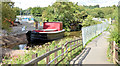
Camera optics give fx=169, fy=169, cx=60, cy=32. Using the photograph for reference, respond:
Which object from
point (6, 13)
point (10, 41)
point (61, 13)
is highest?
point (61, 13)

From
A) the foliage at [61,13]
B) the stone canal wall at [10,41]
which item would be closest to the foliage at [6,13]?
the stone canal wall at [10,41]

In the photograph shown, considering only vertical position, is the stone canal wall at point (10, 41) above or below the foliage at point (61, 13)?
below

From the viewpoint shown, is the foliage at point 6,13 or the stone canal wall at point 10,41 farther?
the stone canal wall at point 10,41

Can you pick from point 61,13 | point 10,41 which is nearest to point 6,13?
point 10,41

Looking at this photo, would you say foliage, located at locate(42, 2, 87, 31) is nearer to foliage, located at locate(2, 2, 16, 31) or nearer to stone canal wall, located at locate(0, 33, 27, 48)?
stone canal wall, located at locate(0, 33, 27, 48)

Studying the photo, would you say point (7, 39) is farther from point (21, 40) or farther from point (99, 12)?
point (99, 12)

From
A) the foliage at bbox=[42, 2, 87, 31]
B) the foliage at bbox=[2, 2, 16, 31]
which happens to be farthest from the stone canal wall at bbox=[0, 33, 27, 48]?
the foliage at bbox=[42, 2, 87, 31]

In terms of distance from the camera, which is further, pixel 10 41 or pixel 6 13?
pixel 10 41

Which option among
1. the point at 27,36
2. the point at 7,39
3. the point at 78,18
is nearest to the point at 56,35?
the point at 27,36

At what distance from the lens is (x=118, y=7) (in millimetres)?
7379

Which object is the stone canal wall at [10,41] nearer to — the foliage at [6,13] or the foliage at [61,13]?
the foliage at [6,13]

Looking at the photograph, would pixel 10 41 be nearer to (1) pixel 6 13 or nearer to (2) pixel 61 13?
(1) pixel 6 13

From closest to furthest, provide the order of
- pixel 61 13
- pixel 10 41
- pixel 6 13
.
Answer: pixel 6 13, pixel 10 41, pixel 61 13

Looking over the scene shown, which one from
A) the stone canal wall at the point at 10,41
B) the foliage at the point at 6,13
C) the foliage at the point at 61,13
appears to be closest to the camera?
the foliage at the point at 6,13
